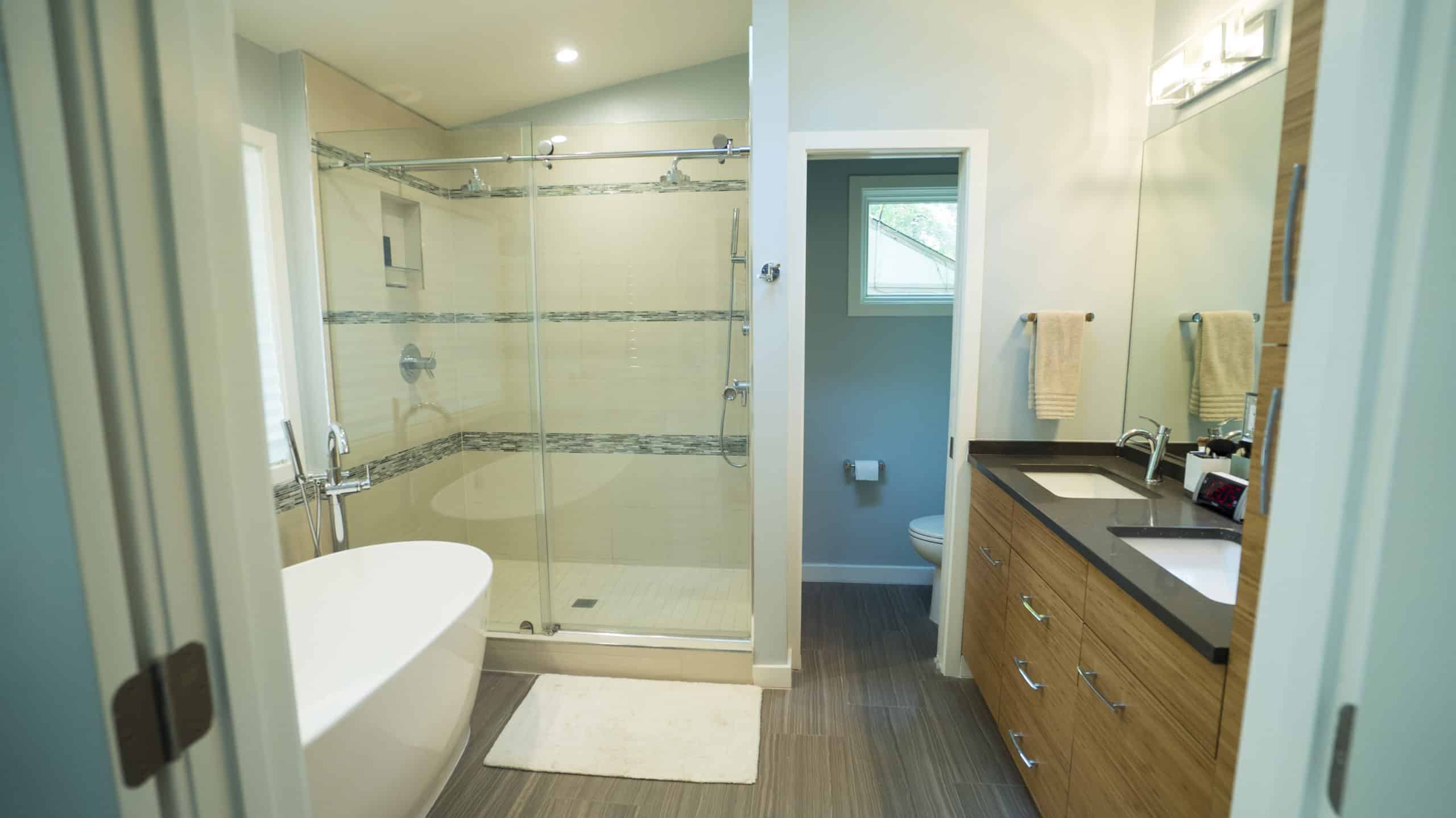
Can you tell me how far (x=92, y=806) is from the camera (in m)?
0.45

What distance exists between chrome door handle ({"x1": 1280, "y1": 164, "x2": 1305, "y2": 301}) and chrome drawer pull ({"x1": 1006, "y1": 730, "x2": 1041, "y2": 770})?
149 centimetres

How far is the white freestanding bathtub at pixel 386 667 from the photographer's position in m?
1.35

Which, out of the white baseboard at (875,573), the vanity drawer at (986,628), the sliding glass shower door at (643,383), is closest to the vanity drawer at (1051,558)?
the vanity drawer at (986,628)

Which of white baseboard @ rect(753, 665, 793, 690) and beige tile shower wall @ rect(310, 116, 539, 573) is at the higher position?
beige tile shower wall @ rect(310, 116, 539, 573)

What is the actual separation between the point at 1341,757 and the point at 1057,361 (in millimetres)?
1993

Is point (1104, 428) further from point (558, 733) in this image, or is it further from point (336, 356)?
point (336, 356)

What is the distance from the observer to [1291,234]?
2.52ft

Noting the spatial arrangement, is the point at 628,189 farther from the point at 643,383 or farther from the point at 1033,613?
the point at 1033,613

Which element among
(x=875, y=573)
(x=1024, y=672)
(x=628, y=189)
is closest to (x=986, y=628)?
(x=1024, y=672)

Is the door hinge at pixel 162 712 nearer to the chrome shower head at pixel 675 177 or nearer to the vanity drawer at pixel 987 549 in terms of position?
the vanity drawer at pixel 987 549

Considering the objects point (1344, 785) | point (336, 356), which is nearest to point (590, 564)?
point (336, 356)

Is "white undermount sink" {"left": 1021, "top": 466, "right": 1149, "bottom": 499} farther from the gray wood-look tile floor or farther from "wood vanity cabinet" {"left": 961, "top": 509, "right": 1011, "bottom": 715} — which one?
the gray wood-look tile floor

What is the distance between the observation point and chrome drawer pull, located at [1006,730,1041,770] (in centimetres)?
177

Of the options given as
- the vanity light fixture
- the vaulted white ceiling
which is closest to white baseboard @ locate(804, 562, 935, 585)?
the vanity light fixture
